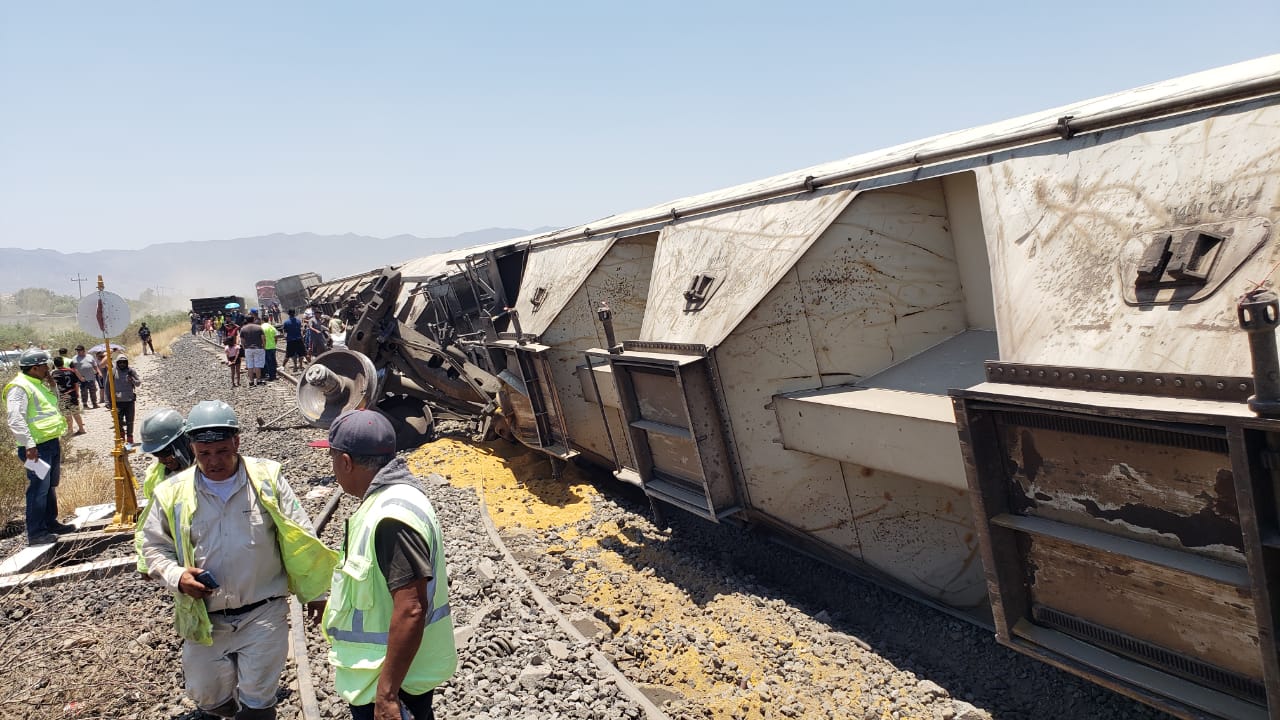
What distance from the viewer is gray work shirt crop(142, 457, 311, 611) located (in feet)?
10.4

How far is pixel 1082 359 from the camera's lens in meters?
3.04

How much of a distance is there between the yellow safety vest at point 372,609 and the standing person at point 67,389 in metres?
14.5

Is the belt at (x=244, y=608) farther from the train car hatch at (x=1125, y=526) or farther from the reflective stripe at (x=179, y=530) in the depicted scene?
the train car hatch at (x=1125, y=526)

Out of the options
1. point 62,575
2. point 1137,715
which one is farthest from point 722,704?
point 62,575

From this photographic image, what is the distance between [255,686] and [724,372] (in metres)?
3.40

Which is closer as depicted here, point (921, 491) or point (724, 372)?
point (921, 491)

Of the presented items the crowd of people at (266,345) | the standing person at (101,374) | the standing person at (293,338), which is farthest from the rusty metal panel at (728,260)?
the standing person at (101,374)

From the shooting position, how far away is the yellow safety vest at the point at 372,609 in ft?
7.95

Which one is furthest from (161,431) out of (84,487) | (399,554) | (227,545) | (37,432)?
(84,487)

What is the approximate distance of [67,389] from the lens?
14.5 meters

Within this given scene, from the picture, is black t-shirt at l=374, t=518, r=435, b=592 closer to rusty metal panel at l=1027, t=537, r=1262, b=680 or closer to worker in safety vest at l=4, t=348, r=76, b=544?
rusty metal panel at l=1027, t=537, r=1262, b=680

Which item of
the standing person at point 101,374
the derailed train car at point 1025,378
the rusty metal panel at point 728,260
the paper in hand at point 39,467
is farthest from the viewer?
the standing person at point 101,374

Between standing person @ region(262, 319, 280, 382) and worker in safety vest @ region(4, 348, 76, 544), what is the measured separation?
36.4ft

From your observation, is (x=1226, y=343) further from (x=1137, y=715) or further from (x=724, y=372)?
(x=724, y=372)
